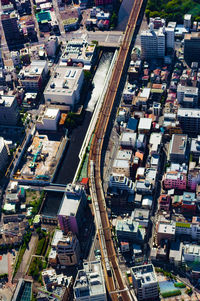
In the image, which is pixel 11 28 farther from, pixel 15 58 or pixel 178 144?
pixel 178 144

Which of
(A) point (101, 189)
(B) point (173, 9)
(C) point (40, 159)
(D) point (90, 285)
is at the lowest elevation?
(D) point (90, 285)

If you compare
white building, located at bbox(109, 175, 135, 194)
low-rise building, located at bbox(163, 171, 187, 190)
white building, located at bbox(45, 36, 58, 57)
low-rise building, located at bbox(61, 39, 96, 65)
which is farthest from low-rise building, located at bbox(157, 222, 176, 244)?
white building, located at bbox(45, 36, 58, 57)

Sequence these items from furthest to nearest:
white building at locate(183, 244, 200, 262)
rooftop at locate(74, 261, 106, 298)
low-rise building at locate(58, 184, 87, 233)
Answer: low-rise building at locate(58, 184, 87, 233) → white building at locate(183, 244, 200, 262) → rooftop at locate(74, 261, 106, 298)

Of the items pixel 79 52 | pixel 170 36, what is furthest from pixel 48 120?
pixel 170 36

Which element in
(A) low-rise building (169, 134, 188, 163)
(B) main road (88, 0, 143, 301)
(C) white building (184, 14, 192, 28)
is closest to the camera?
(B) main road (88, 0, 143, 301)

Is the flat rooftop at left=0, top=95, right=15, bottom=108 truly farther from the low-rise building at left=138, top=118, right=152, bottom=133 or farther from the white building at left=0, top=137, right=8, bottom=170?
the low-rise building at left=138, top=118, right=152, bottom=133

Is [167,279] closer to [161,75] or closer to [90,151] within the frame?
[90,151]
